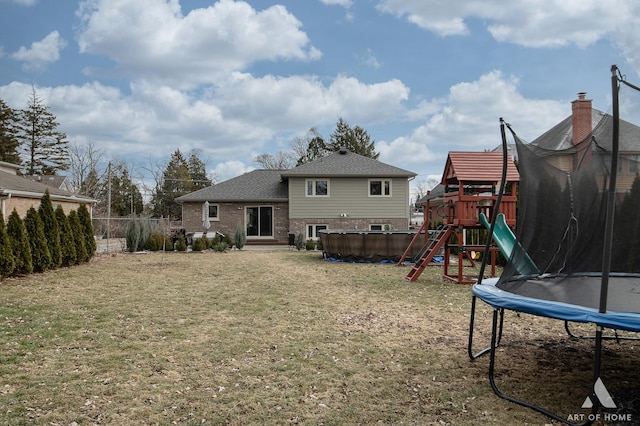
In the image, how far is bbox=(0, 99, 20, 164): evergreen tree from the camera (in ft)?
122

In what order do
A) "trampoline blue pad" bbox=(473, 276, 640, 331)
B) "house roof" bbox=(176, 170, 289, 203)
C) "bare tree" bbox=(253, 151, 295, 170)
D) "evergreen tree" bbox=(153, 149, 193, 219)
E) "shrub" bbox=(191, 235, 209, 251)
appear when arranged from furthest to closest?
"bare tree" bbox=(253, 151, 295, 170) < "evergreen tree" bbox=(153, 149, 193, 219) < "house roof" bbox=(176, 170, 289, 203) < "shrub" bbox=(191, 235, 209, 251) < "trampoline blue pad" bbox=(473, 276, 640, 331)

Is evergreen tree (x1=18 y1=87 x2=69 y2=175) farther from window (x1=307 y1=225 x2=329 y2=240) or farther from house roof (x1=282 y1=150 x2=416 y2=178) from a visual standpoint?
window (x1=307 y1=225 x2=329 y2=240)

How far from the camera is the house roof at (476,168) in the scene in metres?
9.84

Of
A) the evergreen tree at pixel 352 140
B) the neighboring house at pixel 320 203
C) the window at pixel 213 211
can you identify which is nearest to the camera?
the neighboring house at pixel 320 203

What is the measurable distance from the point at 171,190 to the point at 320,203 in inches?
957

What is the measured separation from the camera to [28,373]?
3793 millimetres

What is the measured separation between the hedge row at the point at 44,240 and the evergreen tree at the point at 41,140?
1297 inches

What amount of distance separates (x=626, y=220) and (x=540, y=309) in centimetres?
173

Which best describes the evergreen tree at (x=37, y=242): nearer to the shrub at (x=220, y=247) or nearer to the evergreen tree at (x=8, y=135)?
the shrub at (x=220, y=247)

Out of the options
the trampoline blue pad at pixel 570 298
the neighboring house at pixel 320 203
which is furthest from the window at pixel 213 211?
the trampoline blue pad at pixel 570 298

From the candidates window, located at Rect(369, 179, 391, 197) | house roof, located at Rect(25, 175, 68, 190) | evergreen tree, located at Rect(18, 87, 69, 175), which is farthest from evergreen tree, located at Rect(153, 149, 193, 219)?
window, located at Rect(369, 179, 391, 197)

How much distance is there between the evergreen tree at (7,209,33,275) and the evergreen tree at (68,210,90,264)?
89.7 inches

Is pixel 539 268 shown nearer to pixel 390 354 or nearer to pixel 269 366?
pixel 390 354

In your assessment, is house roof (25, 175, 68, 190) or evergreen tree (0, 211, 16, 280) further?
house roof (25, 175, 68, 190)
